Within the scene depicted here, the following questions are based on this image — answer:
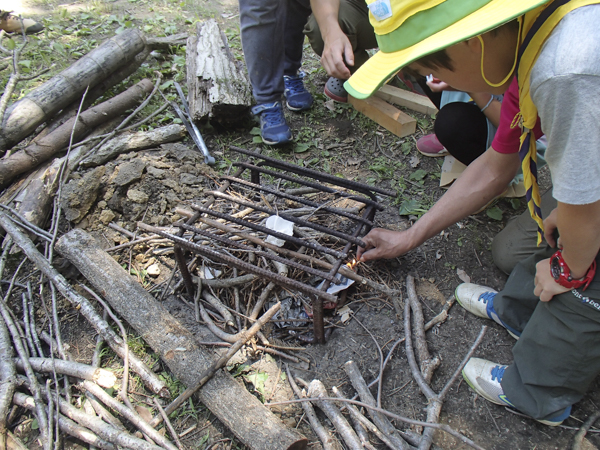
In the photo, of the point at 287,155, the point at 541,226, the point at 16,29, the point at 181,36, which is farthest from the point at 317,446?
the point at 16,29

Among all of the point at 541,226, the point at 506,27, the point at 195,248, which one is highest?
the point at 506,27

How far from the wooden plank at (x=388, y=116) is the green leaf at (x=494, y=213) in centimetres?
119

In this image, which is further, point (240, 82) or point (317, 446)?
point (240, 82)

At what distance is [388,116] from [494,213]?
143 cm

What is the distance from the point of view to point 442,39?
114 centimetres

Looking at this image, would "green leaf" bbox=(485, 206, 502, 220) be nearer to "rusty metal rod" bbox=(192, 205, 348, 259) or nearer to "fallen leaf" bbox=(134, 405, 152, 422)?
"rusty metal rod" bbox=(192, 205, 348, 259)

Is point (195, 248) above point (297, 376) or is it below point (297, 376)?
above

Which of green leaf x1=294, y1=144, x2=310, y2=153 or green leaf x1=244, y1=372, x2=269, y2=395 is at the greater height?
green leaf x1=294, y1=144, x2=310, y2=153

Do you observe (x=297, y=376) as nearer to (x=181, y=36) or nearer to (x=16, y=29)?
(x=181, y=36)

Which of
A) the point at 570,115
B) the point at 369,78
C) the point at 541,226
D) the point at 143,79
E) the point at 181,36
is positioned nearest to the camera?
the point at 570,115

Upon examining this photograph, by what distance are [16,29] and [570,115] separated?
741 centimetres

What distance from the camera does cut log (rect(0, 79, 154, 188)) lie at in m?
3.24

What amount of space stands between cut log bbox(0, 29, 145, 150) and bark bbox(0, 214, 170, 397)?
112 centimetres

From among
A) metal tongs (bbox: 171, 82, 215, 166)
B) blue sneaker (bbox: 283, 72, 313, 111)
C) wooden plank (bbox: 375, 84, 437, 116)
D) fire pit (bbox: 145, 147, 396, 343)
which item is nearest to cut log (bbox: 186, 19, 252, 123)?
metal tongs (bbox: 171, 82, 215, 166)
